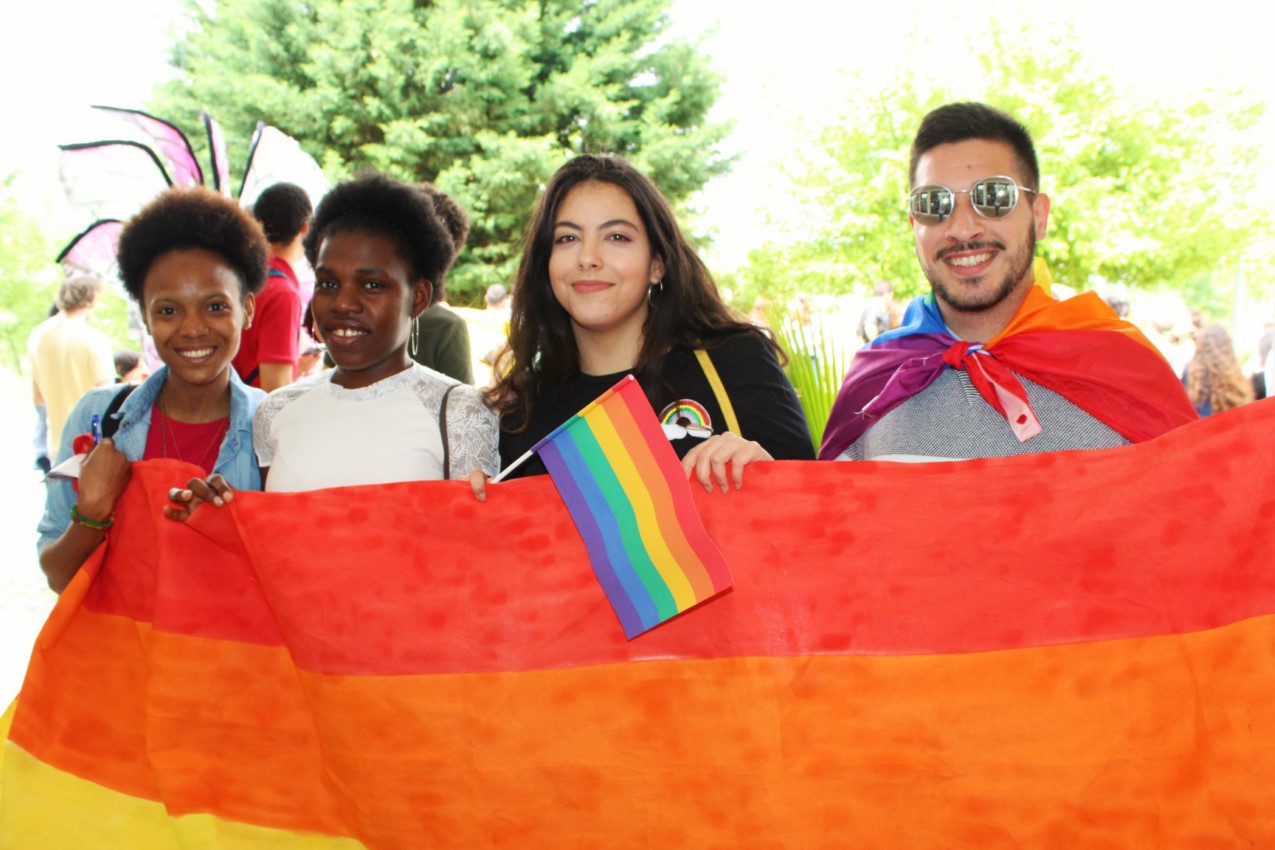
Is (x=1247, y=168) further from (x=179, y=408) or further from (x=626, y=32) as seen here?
(x=179, y=408)

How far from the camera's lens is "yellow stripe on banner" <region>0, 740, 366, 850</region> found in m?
2.54

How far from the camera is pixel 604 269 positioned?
9.35ft

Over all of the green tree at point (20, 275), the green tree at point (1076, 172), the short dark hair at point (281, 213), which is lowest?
the short dark hair at point (281, 213)

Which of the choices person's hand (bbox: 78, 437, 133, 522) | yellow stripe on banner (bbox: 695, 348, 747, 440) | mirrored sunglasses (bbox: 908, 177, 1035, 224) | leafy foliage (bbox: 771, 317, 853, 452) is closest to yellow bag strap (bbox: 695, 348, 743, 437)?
yellow stripe on banner (bbox: 695, 348, 747, 440)

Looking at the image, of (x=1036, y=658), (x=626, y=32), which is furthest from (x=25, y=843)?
(x=626, y=32)

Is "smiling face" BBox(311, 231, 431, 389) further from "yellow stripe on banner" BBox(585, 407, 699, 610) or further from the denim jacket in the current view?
"yellow stripe on banner" BBox(585, 407, 699, 610)

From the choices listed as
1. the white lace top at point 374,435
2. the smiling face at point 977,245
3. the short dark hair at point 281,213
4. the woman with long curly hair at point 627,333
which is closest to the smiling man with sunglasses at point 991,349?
the smiling face at point 977,245

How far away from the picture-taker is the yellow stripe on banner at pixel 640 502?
2293 mm

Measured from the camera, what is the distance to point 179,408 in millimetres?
3027

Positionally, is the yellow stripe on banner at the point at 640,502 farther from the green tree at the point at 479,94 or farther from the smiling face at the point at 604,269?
the green tree at the point at 479,94

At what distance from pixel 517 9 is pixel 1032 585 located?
23.5 m

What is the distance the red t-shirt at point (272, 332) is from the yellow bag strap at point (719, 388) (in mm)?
2182

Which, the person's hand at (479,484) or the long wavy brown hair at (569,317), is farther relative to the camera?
the long wavy brown hair at (569,317)

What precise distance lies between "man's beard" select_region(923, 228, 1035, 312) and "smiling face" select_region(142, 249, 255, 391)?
1893 mm
